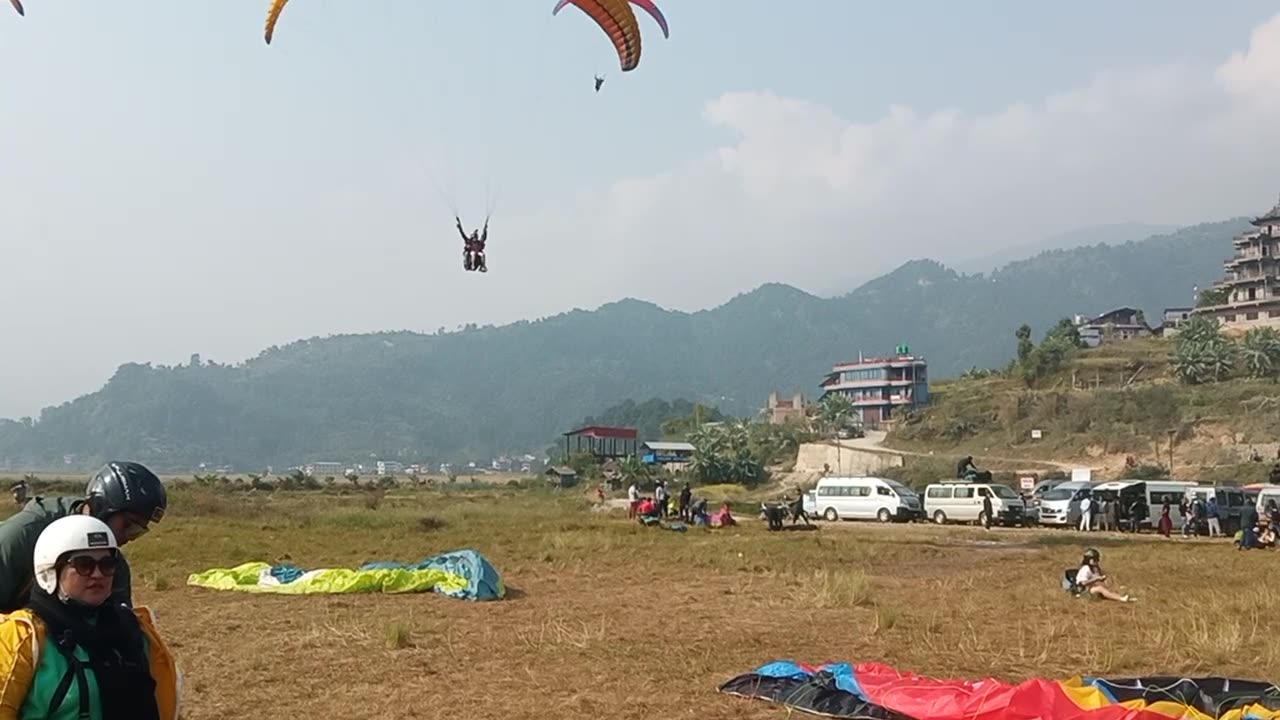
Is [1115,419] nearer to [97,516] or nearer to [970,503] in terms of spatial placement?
[970,503]

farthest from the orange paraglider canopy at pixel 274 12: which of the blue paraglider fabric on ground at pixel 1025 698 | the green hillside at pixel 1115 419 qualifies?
the green hillside at pixel 1115 419

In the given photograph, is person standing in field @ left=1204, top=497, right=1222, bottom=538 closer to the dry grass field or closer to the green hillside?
the dry grass field

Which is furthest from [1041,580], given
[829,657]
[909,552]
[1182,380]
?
[1182,380]

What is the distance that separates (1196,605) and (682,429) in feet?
384

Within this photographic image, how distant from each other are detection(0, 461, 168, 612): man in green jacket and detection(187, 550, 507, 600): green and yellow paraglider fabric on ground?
1073 cm

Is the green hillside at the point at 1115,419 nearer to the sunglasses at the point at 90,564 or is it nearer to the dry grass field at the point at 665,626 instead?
the dry grass field at the point at 665,626

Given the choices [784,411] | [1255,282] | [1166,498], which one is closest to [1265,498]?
[1166,498]

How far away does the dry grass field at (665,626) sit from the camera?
8.98 m

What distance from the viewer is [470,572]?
607 inches

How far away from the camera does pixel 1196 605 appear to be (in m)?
13.8

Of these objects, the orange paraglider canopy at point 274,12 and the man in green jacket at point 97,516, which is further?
the orange paraglider canopy at point 274,12

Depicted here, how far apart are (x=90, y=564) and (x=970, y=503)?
33327mm

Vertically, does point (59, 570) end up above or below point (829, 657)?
above

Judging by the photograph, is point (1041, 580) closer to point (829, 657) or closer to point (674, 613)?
point (674, 613)
